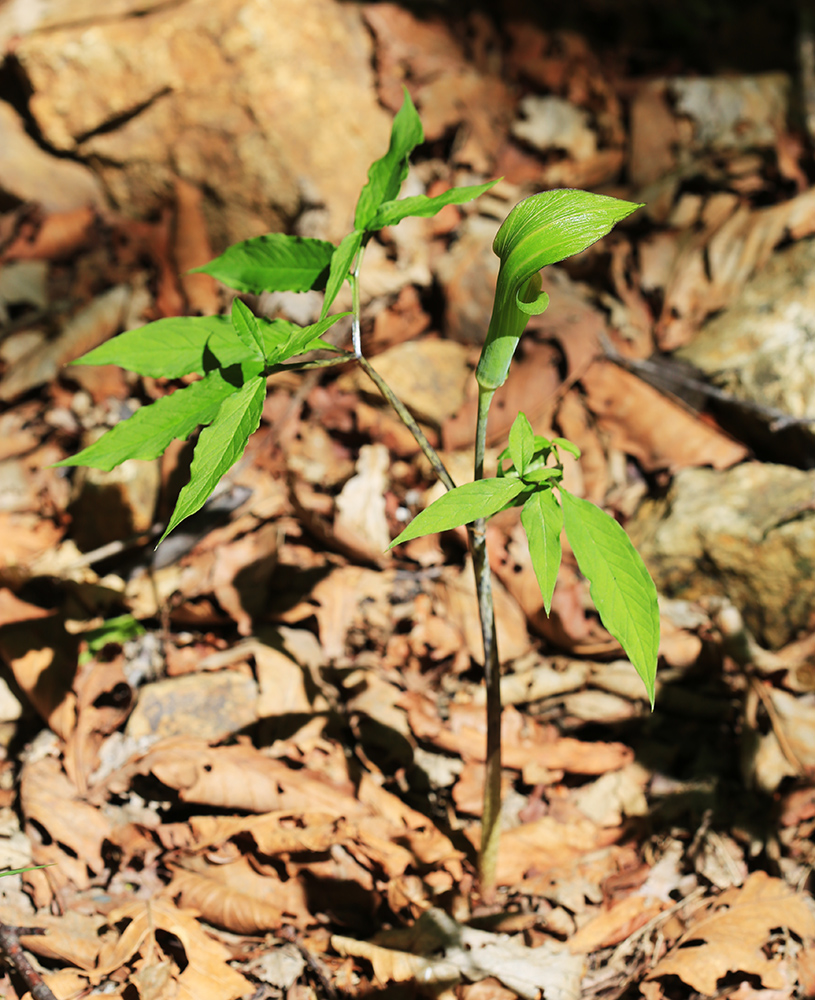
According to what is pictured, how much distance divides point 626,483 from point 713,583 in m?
0.55

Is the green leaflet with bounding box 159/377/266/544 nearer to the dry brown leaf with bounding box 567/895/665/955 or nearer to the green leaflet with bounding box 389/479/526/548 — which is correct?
the green leaflet with bounding box 389/479/526/548

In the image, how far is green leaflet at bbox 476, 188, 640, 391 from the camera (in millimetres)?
940

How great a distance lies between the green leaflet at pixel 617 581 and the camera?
107cm

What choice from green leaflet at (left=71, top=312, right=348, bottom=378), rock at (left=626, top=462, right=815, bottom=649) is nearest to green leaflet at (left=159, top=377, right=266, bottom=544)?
green leaflet at (left=71, top=312, right=348, bottom=378)

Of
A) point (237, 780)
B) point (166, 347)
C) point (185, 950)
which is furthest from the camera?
point (237, 780)

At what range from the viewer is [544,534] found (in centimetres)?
109

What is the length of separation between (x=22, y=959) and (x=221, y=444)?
49.2 inches

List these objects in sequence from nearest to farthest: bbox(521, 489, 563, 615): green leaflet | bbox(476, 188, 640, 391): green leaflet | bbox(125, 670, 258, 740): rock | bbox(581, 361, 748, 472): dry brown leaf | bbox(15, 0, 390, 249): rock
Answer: bbox(476, 188, 640, 391): green leaflet
bbox(521, 489, 563, 615): green leaflet
bbox(125, 670, 258, 740): rock
bbox(581, 361, 748, 472): dry brown leaf
bbox(15, 0, 390, 249): rock

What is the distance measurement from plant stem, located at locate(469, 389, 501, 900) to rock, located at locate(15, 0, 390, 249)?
96.1 inches

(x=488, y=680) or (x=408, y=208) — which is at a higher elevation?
(x=408, y=208)

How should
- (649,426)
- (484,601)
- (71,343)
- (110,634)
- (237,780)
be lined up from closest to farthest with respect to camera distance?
(484,601) → (237,780) → (110,634) → (649,426) → (71,343)

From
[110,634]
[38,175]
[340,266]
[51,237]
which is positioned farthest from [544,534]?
[38,175]

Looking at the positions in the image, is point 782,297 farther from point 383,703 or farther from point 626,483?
point 383,703

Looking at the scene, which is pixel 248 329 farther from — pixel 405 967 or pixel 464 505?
pixel 405 967
